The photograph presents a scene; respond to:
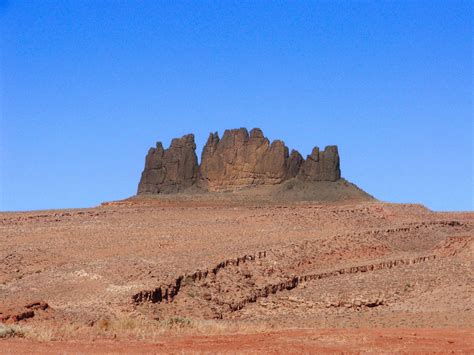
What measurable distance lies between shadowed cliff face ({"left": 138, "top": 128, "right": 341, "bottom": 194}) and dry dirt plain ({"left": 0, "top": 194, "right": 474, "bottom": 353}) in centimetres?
2717

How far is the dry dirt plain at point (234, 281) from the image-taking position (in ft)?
63.2

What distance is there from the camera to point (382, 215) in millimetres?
59344

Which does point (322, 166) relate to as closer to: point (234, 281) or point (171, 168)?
point (171, 168)

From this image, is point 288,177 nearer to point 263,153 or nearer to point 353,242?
point 263,153

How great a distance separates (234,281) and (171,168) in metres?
57.9

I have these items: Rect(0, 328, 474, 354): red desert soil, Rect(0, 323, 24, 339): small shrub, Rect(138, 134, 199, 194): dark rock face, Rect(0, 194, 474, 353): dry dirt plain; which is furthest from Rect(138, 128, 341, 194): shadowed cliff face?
Rect(0, 323, 24, 339): small shrub

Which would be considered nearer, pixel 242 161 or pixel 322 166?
pixel 322 166

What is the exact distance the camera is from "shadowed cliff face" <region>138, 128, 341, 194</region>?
287ft

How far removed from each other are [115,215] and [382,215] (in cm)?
1638

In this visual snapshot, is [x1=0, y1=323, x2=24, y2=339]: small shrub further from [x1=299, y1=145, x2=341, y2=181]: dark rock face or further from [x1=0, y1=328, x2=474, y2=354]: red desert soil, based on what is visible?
[x1=299, y1=145, x2=341, y2=181]: dark rock face

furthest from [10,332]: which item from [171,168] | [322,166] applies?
[171,168]

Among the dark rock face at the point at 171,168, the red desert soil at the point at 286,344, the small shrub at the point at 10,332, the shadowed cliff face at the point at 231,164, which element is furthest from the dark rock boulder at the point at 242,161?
the small shrub at the point at 10,332

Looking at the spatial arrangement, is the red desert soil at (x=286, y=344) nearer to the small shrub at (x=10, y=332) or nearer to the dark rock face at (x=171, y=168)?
the small shrub at (x=10, y=332)

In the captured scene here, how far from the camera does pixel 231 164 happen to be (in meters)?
90.6
